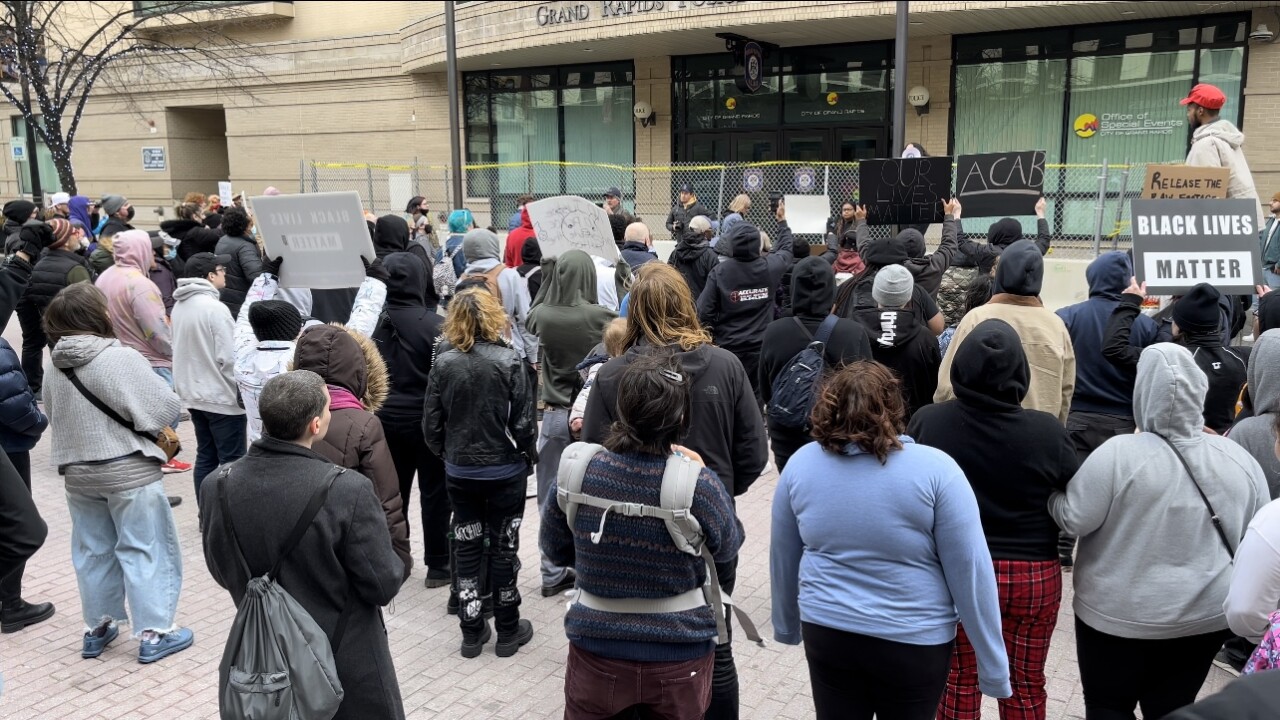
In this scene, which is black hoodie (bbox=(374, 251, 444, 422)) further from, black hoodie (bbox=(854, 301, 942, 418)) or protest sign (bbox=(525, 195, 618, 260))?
black hoodie (bbox=(854, 301, 942, 418))

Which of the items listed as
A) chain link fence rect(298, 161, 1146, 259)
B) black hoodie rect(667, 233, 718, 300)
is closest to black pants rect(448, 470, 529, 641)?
black hoodie rect(667, 233, 718, 300)

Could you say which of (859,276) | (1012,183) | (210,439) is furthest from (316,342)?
(1012,183)

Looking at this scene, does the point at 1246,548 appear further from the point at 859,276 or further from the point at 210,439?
the point at 210,439

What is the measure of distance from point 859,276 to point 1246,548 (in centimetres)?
385

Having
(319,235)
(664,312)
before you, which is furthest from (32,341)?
(664,312)

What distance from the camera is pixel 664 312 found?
430 cm

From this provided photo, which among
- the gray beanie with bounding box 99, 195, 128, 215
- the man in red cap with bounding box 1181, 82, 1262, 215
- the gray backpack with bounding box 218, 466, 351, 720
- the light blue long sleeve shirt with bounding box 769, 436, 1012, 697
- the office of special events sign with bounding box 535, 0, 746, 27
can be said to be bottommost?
the gray backpack with bounding box 218, 466, 351, 720

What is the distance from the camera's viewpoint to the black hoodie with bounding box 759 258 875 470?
17.7 ft

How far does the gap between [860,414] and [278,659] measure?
77.5 inches

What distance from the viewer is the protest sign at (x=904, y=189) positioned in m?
9.17

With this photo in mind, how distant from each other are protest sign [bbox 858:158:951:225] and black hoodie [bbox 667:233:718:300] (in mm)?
1682

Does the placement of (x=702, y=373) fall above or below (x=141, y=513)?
above

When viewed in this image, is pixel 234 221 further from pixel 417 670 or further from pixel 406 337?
pixel 417 670

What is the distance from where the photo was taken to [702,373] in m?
4.07
